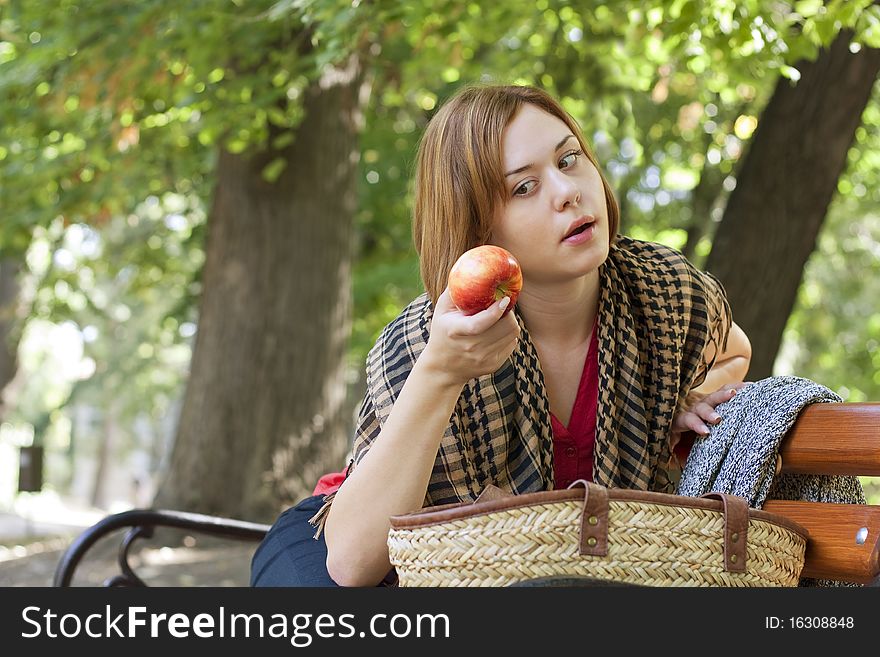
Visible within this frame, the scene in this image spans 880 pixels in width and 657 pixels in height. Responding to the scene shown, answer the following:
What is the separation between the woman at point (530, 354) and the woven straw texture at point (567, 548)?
283 millimetres

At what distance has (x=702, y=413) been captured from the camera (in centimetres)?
234

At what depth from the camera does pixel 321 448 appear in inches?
271

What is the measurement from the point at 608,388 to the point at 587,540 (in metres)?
0.70

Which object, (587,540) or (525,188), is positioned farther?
(525,188)

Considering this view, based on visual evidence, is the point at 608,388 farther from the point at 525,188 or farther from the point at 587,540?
the point at 587,540

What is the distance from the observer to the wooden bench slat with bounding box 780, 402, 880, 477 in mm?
1905

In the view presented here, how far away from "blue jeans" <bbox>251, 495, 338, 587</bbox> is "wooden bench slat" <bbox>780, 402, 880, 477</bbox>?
0.96m

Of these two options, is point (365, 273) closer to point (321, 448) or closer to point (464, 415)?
point (321, 448)

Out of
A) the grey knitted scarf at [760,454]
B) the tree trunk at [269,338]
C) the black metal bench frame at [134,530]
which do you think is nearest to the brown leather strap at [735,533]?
the grey knitted scarf at [760,454]

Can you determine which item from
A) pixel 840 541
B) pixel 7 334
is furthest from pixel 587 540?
pixel 7 334

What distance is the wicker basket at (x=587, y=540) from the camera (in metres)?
1.66
